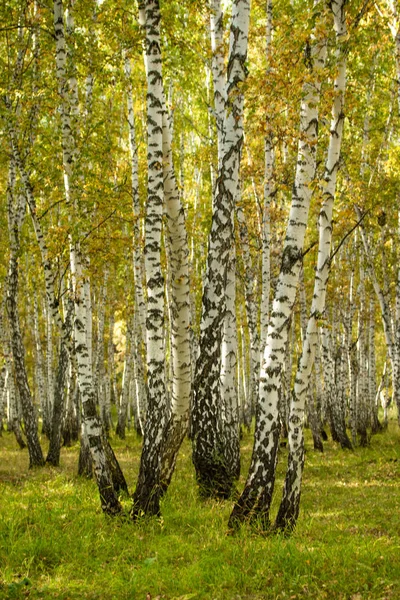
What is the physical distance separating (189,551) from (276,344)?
2751mm

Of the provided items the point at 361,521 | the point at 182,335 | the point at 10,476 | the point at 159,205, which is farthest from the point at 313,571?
the point at 10,476

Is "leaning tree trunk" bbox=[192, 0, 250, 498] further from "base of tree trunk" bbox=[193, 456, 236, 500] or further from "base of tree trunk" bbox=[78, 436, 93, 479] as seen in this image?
"base of tree trunk" bbox=[78, 436, 93, 479]

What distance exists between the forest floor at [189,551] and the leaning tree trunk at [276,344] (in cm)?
43

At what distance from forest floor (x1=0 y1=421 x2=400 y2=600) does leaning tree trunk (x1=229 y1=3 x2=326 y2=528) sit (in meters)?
0.43

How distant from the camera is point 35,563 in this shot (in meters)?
6.41

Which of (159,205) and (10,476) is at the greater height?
(159,205)

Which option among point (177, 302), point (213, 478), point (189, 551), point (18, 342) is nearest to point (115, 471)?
point (213, 478)

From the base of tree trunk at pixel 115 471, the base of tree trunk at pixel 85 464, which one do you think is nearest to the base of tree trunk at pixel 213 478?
the base of tree trunk at pixel 115 471

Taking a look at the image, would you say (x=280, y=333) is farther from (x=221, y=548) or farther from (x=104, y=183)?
(x=104, y=183)

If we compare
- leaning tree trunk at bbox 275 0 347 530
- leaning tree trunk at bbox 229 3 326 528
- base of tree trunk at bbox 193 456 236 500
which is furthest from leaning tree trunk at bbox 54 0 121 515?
leaning tree trunk at bbox 275 0 347 530

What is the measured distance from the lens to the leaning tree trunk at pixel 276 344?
6918mm

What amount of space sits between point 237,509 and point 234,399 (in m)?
4.32

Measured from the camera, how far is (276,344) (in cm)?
700

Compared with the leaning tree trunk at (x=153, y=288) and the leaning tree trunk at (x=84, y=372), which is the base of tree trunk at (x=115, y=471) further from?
the leaning tree trunk at (x=153, y=288)
